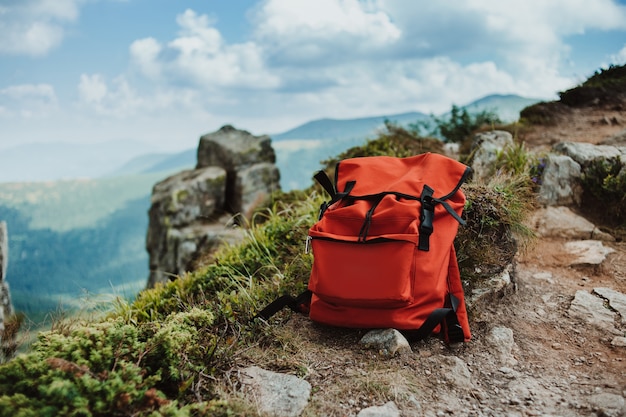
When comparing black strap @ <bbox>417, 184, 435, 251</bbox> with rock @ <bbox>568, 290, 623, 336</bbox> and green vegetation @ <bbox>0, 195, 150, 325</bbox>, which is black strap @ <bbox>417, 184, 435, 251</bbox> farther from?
green vegetation @ <bbox>0, 195, 150, 325</bbox>

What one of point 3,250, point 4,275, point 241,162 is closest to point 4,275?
point 4,275

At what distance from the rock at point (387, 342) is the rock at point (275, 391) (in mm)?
621

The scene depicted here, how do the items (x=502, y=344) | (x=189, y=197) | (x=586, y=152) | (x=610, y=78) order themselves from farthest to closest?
(x=189, y=197)
(x=610, y=78)
(x=586, y=152)
(x=502, y=344)

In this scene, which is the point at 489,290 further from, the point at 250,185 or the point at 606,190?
the point at 250,185

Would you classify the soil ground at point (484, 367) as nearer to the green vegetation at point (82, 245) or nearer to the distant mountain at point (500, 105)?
the distant mountain at point (500, 105)

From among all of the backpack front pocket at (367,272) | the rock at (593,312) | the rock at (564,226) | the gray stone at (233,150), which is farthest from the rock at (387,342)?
the gray stone at (233,150)

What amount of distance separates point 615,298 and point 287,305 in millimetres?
2831

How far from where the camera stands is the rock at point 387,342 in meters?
3.07

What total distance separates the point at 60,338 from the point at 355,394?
1662 mm

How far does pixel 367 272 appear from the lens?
3.09 metres

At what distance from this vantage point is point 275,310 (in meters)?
3.53

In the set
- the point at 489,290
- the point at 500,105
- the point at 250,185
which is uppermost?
the point at 500,105

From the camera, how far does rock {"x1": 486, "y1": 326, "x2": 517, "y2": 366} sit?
314 cm

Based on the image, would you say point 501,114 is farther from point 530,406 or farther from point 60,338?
point 60,338
